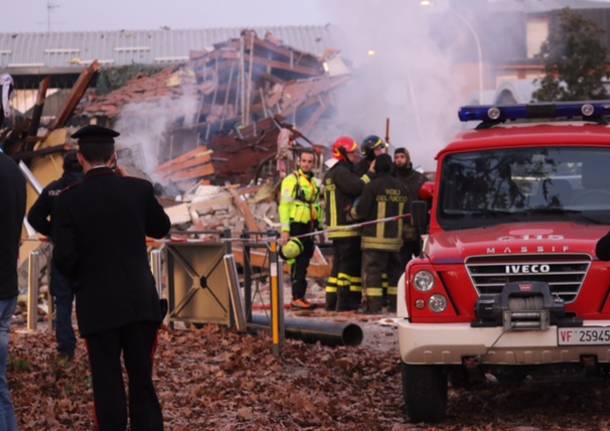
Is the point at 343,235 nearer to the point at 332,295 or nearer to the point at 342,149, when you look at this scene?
the point at 332,295

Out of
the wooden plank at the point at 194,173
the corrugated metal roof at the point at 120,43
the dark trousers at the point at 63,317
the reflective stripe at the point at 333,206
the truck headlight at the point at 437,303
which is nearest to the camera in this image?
the truck headlight at the point at 437,303

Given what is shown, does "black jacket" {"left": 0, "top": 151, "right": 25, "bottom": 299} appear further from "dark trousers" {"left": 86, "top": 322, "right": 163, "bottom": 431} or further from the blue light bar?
the blue light bar

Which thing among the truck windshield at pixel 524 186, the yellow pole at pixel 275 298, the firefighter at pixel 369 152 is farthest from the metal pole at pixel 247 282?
the truck windshield at pixel 524 186

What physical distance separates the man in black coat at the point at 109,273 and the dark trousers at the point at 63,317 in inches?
186

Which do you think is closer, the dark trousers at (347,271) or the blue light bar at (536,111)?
the blue light bar at (536,111)

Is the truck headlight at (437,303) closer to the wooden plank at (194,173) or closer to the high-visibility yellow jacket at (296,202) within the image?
the high-visibility yellow jacket at (296,202)

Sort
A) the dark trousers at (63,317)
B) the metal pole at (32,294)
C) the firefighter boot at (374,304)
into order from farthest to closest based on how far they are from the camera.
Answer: the firefighter boot at (374,304) < the metal pole at (32,294) < the dark trousers at (63,317)

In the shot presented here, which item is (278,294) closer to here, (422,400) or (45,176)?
(422,400)

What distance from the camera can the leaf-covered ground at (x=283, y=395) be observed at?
9891mm

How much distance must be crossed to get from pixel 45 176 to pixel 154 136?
689 inches

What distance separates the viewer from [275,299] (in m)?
13.1

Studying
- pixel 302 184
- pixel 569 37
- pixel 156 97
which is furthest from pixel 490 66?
pixel 302 184

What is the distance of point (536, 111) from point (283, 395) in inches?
119

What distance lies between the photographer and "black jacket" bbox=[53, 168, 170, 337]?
25.2 ft
